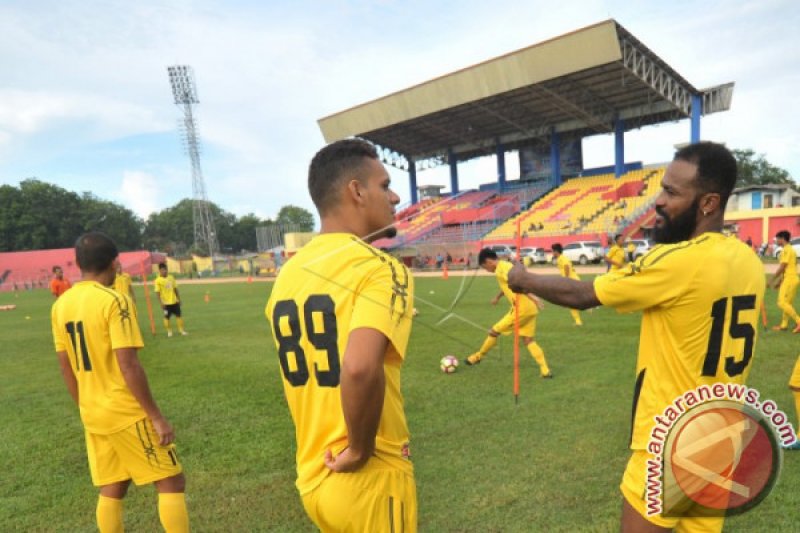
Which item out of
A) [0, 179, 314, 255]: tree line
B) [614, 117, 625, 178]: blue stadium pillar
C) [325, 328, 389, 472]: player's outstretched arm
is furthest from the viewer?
[0, 179, 314, 255]: tree line

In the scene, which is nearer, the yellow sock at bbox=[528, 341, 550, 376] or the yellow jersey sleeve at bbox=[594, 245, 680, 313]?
the yellow jersey sleeve at bbox=[594, 245, 680, 313]

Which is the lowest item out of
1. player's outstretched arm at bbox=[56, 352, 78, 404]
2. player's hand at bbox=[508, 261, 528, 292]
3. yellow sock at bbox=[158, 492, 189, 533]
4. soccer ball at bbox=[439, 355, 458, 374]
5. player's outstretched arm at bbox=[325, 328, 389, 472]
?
soccer ball at bbox=[439, 355, 458, 374]

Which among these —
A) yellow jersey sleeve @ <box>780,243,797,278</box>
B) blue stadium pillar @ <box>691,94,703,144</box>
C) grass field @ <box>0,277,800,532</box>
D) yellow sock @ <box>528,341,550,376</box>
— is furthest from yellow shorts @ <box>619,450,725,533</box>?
blue stadium pillar @ <box>691,94,703,144</box>

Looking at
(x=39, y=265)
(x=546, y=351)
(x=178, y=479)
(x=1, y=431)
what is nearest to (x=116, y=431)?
(x=178, y=479)

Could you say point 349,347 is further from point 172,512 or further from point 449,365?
point 449,365

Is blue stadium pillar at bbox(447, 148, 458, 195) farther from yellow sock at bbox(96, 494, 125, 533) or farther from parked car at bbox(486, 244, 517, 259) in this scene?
yellow sock at bbox(96, 494, 125, 533)

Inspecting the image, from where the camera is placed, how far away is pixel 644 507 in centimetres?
197

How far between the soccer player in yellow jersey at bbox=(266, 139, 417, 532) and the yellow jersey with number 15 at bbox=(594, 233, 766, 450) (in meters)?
1.08

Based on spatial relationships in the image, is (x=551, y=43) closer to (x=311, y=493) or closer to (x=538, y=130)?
(x=538, y=130)

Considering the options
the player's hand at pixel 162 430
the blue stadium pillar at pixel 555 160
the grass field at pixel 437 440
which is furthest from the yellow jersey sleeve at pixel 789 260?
the blue stadium pillar at pixel 555 160

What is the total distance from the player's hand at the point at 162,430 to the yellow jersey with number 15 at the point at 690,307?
2731mm

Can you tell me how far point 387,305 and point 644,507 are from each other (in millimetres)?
1558

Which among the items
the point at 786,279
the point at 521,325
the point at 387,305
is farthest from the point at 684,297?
the point at 786,279

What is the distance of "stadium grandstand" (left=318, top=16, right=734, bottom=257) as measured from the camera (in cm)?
2897
